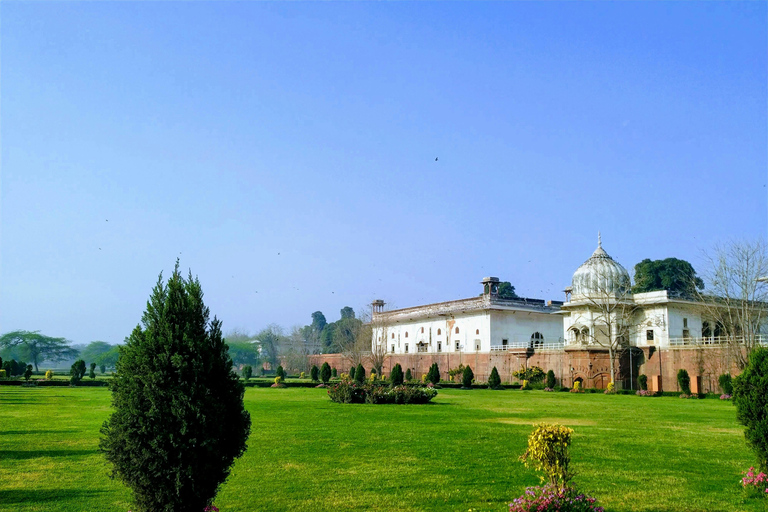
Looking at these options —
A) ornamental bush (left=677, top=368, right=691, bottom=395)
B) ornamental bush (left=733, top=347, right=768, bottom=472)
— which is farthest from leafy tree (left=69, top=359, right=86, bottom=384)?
ornamental bush (left=733, top=347, right=768, bottom=472)

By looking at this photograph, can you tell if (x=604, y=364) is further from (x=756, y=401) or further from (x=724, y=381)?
(x=756, y=401)

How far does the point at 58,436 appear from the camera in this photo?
1328 cm

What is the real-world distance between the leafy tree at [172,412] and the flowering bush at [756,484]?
617cm

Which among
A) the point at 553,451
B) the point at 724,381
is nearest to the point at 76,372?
the point at 724,381

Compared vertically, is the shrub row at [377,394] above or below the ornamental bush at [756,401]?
below

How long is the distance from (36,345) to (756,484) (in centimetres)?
8854

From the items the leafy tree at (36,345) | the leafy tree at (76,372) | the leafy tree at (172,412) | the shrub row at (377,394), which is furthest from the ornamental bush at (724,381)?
the leafy tree at (36,345)

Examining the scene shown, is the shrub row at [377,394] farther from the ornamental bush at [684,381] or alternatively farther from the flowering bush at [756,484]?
the flowering bush at [756,484]

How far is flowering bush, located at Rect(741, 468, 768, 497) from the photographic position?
784cm

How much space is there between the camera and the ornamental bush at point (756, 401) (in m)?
7.57

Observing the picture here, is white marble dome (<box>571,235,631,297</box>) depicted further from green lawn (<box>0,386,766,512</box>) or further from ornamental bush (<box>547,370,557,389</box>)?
green lawn (<box>0,386,766,512</box>)

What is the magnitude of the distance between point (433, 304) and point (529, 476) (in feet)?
154

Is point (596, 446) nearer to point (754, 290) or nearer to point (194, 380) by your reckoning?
point (194, 380)

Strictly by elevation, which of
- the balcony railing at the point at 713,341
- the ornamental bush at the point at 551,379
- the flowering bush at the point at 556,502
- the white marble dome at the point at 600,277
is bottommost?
the ornamental bush at the point at 551,379
